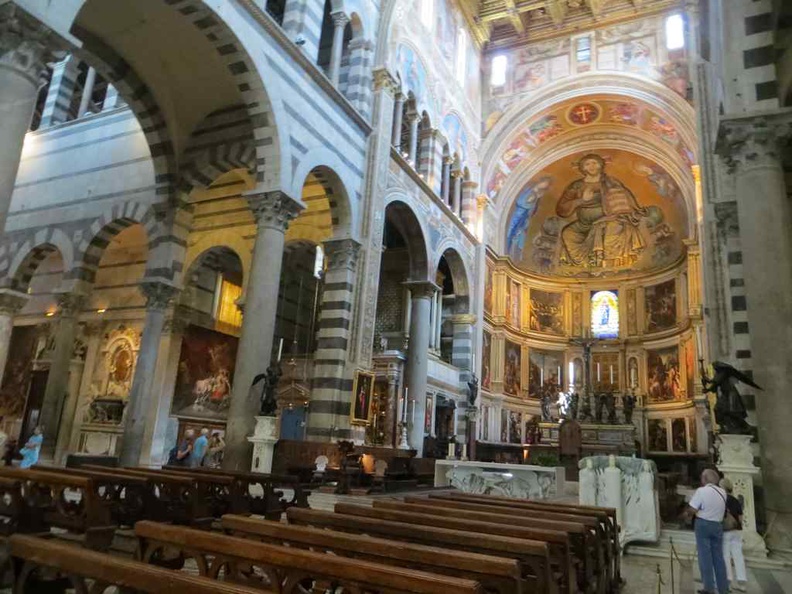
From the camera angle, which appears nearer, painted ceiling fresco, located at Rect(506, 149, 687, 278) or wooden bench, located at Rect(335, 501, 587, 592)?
wooden bench, located at Rect(335, 501, 587, 592)

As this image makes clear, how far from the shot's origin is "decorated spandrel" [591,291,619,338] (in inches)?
1187

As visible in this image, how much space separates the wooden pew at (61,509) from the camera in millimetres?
4434

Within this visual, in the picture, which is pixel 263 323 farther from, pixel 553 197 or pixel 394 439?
pixel 553 197

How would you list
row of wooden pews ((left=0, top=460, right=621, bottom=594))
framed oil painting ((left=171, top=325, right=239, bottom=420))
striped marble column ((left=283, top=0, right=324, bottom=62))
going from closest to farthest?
row of wooden pews ((left=0, top=460, right=621, bottom=594)), striped marble column ((left=283, top=0, right=324, bottom=62)), framed oil painting ((left=171, top=325, right=239, bottom=420))

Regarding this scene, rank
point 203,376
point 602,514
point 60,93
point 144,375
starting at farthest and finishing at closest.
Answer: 1. point 60,93
2. point 203,376
3. point 144,375
4. point 602,514

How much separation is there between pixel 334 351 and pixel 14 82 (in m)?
8.83

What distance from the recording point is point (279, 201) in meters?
12.2

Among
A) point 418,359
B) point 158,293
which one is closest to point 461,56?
point 418,359

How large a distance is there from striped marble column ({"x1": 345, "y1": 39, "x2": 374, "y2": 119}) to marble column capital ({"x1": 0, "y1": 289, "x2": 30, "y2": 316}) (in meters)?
10.3

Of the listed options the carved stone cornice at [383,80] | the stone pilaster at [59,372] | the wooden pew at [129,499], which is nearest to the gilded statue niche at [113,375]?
the stone pilaster at [59,372]

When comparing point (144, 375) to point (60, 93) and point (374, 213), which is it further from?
point (60, 93)

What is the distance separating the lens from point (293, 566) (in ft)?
8.36

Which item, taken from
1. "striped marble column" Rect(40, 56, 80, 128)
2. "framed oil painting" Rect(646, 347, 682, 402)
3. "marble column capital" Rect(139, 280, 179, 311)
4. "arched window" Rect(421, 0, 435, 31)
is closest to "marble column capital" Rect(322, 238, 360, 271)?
"marble column capital" Rect(139, 280, 179, 311)

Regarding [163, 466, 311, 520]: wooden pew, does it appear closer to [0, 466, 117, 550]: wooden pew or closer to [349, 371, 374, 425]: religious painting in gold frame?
[0, 466, 117, 550]: wooden pew
